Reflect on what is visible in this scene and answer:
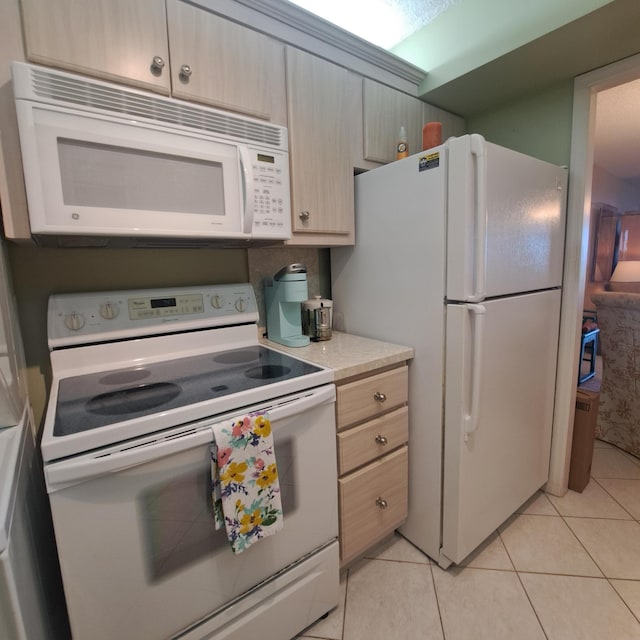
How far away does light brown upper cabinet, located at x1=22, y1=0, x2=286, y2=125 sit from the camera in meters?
0.92

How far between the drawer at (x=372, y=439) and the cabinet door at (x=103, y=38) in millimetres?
1310

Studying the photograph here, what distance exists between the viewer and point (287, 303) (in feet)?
5.07

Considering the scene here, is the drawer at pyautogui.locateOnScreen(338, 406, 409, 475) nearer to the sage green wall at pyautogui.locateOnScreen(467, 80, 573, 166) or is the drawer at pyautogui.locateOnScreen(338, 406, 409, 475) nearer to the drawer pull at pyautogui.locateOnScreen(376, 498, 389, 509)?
the drawer pull at pyautogui.locateOnScreen(376, 498, 389, 509)

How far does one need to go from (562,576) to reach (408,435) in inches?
31.8

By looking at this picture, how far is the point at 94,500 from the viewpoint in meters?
0.77

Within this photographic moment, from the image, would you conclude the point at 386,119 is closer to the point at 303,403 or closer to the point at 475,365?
the point at 475,365

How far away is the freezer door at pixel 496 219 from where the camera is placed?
1179 millimetres

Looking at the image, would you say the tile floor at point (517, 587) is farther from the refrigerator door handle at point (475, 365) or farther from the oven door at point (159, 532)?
the refrigerator door handle at point (475, 365)

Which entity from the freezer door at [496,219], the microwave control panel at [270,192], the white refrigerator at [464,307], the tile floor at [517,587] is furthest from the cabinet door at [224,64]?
the tile floor at [517,587]

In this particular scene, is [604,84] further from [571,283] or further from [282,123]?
[282,123]

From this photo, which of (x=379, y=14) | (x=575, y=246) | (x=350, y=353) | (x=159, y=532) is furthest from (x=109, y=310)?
(x=575, y=246)

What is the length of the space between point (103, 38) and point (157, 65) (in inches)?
5.5

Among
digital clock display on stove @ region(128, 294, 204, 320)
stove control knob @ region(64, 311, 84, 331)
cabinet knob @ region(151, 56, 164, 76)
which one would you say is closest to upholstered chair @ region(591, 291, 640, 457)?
digital clock display on stove @ region(128, 294, 204, 320)

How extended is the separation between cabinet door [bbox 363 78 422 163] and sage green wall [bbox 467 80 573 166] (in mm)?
498
